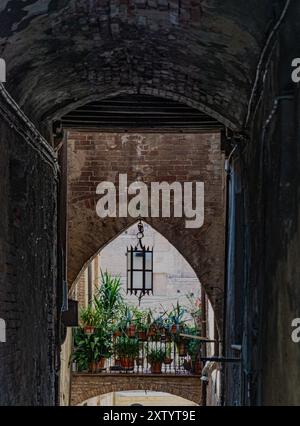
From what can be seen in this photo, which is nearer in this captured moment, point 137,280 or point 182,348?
point 137,280

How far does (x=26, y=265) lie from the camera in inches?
254

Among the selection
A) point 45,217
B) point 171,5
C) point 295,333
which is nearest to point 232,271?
point 45,217

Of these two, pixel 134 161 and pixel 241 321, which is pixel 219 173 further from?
pixel 241 321

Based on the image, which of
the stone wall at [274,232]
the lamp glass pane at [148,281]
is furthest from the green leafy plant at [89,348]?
the stone wall at [274,232]

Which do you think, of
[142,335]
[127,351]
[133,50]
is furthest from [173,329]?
[133,50]

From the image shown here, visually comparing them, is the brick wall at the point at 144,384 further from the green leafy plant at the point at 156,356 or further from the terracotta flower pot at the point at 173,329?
the terracotta flower pot at the point at 173,329

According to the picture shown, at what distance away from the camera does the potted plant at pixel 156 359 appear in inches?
609

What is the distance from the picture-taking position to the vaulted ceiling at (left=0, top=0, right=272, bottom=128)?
4.99 m

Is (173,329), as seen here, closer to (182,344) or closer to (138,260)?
(182,344)

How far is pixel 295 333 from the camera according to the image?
3.93 metres

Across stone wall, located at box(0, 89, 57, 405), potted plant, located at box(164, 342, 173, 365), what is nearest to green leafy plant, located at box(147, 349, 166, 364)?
potted plant, located at box(164, 342, 173, 365)

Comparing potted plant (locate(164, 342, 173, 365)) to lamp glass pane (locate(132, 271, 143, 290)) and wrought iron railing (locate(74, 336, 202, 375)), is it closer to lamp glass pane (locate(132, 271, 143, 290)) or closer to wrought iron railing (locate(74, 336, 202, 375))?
wrought iron railing (locate(74, 336, 202, 375))

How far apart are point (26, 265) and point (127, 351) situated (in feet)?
31.1

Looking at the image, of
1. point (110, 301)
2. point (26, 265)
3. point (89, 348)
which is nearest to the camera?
point (26, 265)
